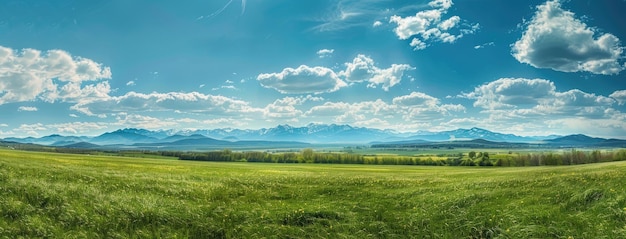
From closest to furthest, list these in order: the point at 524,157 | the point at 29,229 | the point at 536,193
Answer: the point at 29,229 < the point at 536,193 < the point at 524,157

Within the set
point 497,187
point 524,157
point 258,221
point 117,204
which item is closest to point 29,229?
point 117,204

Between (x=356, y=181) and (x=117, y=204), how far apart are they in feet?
58.0

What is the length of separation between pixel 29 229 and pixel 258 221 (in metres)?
9.77

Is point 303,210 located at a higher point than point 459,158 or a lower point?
higher

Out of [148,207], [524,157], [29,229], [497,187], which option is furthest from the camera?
[524,157]

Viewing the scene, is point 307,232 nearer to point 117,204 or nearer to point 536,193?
point 117,204

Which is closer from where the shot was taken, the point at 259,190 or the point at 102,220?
the point at 102,220

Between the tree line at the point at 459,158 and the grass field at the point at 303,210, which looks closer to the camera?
the grass field at the point at 303,210

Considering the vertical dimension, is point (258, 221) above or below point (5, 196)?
below

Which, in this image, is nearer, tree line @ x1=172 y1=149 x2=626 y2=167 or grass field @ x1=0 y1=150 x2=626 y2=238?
grass field @ x1=0 y1=150 x2=626 y2=238

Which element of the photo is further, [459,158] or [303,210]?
[459,158]

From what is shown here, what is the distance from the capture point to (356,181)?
1254 inches

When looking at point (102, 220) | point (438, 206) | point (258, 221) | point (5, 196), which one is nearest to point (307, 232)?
point (258, 221)

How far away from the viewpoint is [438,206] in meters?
21.0
